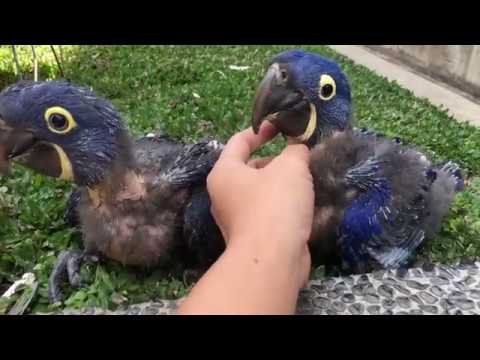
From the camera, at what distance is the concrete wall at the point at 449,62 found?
5.39 meters

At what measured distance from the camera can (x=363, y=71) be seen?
543 cm

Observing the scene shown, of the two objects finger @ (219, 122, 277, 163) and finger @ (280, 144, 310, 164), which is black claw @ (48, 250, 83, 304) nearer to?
finger @ (219, 122, 277, 163)

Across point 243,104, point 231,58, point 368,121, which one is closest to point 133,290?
point 243,104

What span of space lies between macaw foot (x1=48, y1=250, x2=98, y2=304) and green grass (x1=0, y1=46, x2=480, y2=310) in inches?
1.5

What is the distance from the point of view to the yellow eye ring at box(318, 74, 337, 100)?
1948mm

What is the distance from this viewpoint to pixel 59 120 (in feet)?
5.66

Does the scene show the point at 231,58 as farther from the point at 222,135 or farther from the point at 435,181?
the point at 435,181

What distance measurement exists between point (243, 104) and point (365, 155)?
6.29 ft

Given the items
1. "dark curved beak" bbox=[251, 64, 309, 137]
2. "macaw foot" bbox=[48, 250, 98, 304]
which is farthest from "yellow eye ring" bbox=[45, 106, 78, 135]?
"dark curved beak" bbox=[251, 64, 309, 137]

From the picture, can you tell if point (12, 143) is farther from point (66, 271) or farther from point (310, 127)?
point (310, 127)

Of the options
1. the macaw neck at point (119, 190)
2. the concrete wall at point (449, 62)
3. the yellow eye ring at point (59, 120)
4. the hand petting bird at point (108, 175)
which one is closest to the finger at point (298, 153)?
the hand petting bird at point (108, 175)

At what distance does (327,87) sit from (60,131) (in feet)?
3.36

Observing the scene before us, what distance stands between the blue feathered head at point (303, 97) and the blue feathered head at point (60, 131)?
56 centimetres

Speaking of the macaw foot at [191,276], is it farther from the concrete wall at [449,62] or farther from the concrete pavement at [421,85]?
the concrete wall at [449,62]
